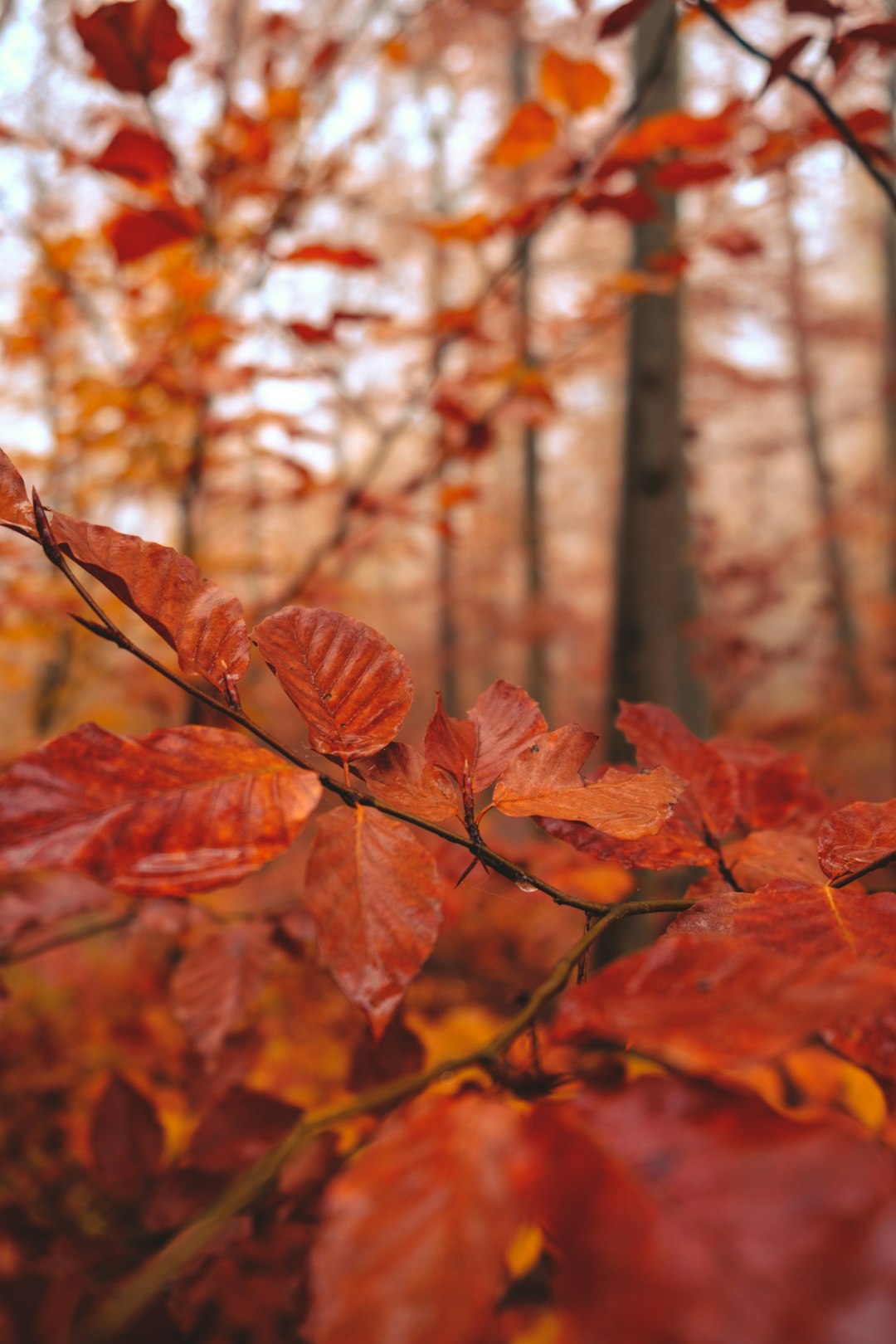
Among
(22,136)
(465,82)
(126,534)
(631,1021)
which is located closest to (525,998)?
(631,1021)

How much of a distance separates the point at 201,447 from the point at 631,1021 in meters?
1.95

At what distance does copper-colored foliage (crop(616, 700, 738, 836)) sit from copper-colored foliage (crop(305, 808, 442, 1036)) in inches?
11.2

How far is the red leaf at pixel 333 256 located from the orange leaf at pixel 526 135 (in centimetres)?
27

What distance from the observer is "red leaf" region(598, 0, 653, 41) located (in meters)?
0.82

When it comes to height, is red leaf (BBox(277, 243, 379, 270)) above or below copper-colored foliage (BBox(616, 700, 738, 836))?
above

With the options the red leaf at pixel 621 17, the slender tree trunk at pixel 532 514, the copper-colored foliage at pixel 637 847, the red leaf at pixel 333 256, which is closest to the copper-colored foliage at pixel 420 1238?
the copper-colored foliage at pixel 637 847

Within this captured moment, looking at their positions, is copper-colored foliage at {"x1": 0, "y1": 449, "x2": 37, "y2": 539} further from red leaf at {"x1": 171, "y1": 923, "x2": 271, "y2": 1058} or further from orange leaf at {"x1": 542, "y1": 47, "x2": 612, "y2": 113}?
orange leaf at {"x1": 542, "y1": 47, "x2": 612, "y2": 113}

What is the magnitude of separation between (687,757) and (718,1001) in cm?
37

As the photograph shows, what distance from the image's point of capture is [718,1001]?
10.3 inches

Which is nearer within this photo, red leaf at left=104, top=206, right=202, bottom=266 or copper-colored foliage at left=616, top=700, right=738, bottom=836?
copper-colored foliage at left=616, top=700, right=738, bottom=836

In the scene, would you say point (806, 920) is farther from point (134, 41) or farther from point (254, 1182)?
point (134, 41)

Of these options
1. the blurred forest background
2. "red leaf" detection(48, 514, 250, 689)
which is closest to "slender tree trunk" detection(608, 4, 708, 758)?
the blurred forest background

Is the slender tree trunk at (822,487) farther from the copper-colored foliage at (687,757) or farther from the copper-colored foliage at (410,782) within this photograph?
the copper-colored foliage at (410,782)

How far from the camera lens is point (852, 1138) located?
232 millimetres
